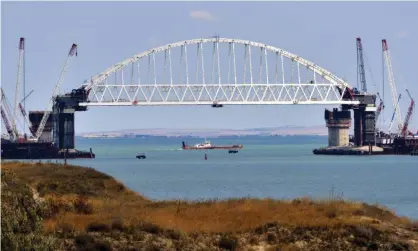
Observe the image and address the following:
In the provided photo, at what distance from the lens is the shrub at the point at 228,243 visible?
119 ft

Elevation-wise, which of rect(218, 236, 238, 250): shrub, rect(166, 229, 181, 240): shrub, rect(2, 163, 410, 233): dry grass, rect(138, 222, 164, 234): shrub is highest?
rect(2, 163, 410, 233): dry grass

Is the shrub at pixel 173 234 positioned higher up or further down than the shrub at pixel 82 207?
further down

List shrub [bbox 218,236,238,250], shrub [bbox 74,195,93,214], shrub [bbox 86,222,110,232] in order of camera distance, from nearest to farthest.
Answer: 1. shrub [bbox 218,236,238,250]
2. shrub [bbox 86,222,110,232]
3. shrub [bbox 74,195,93,214]

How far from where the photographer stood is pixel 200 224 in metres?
38.1

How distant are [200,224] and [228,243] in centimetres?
206

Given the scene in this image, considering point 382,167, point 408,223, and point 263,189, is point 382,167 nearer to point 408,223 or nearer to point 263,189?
point 263,189

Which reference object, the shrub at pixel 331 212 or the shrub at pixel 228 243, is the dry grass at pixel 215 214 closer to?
the shrub at pixel 331 212

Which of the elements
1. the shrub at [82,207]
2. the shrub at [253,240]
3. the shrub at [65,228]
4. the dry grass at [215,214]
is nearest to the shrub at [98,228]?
the dry grass at [215,214]

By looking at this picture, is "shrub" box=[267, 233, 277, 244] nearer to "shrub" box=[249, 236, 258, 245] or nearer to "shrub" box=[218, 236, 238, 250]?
"shrub" box=[249, 236, 258, 245]

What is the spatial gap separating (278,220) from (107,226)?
6415mm

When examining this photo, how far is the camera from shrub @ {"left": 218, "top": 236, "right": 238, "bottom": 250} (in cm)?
3628

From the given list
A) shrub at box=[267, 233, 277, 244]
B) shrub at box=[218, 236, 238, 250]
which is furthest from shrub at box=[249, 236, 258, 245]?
shrub at box=[218, 236, 238, 250]

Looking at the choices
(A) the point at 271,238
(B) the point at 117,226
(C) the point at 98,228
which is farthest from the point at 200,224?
(C) the point at 98,228

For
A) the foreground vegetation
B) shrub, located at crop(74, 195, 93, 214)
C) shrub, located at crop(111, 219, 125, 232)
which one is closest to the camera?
the foreground vegetation
